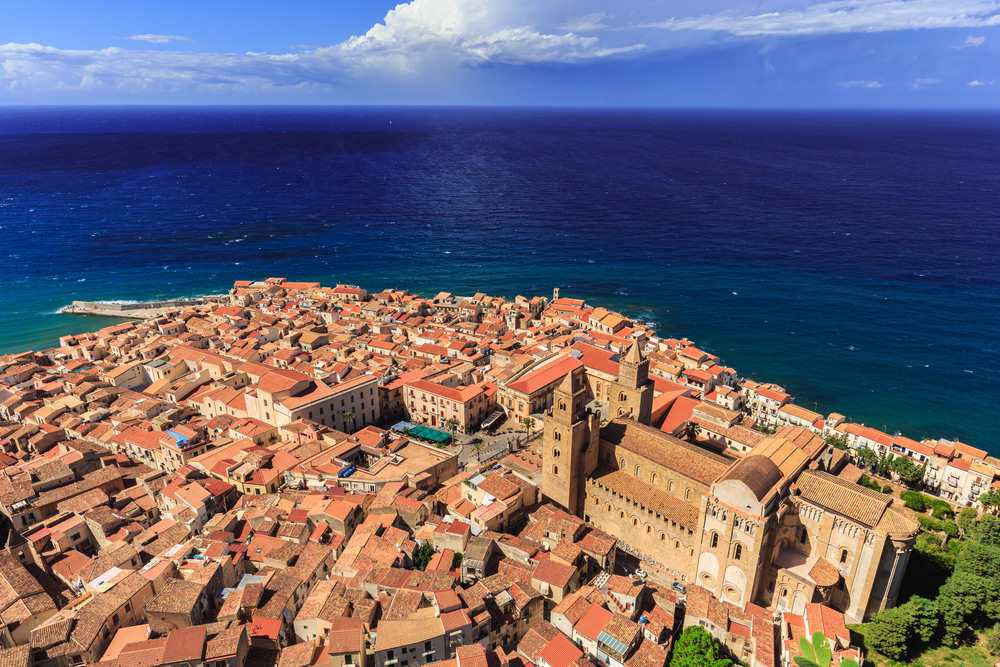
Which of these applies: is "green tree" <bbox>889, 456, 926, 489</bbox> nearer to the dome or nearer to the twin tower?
the dome

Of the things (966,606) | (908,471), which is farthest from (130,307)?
(966,606)

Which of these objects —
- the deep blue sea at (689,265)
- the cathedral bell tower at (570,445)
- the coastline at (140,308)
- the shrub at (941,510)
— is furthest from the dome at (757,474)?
the coastline at (140,308)

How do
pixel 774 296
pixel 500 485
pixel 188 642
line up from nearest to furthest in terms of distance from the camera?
pixel 188 642, pixel 500 485, pixel 774 296

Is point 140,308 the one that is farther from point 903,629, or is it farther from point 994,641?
point 994,641

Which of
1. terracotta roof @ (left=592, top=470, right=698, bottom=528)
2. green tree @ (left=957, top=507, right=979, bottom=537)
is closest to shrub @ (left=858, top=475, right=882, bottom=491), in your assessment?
green tree @ (left=957, top=507, right=979, bottom=537)

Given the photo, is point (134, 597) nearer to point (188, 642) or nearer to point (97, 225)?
point (188, 642)

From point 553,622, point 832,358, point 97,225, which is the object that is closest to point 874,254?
point 832,358
